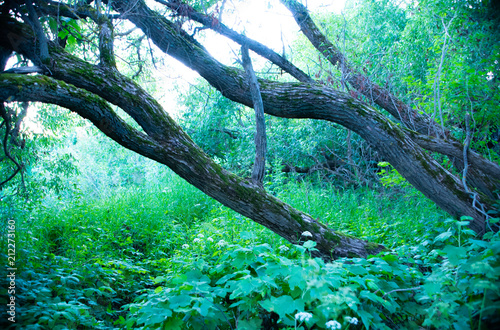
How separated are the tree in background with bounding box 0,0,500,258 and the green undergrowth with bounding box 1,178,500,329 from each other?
438mm

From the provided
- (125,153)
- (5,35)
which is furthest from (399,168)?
(125,153)

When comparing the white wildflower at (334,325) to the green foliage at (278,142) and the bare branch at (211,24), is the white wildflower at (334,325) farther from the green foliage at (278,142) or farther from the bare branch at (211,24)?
the green foliage at (278,142)

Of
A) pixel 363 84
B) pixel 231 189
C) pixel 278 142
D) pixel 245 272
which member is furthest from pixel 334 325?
pixel 278 142

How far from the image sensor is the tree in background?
323cm

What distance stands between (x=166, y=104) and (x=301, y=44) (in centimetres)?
729

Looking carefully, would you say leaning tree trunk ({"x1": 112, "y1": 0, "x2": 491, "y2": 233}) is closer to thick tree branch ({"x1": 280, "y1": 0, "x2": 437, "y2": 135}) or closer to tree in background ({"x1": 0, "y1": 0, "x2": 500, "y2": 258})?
tree in background ({"x1": 0, "y1": 0, "x2": 500, "y2": 258})

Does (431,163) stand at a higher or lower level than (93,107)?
lower

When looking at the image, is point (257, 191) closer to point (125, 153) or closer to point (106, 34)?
point (106, 34)

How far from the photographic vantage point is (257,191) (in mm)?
3578

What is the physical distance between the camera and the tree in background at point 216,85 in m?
3.23

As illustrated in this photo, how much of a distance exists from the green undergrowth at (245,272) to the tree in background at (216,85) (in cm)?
44

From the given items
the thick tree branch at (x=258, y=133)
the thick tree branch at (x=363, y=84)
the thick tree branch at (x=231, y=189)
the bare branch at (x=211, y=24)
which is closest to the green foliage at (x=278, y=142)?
the thick tree branch at (x=363, y=84)

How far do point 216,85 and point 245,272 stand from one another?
2.99 m

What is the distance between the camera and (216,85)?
4.34 m
